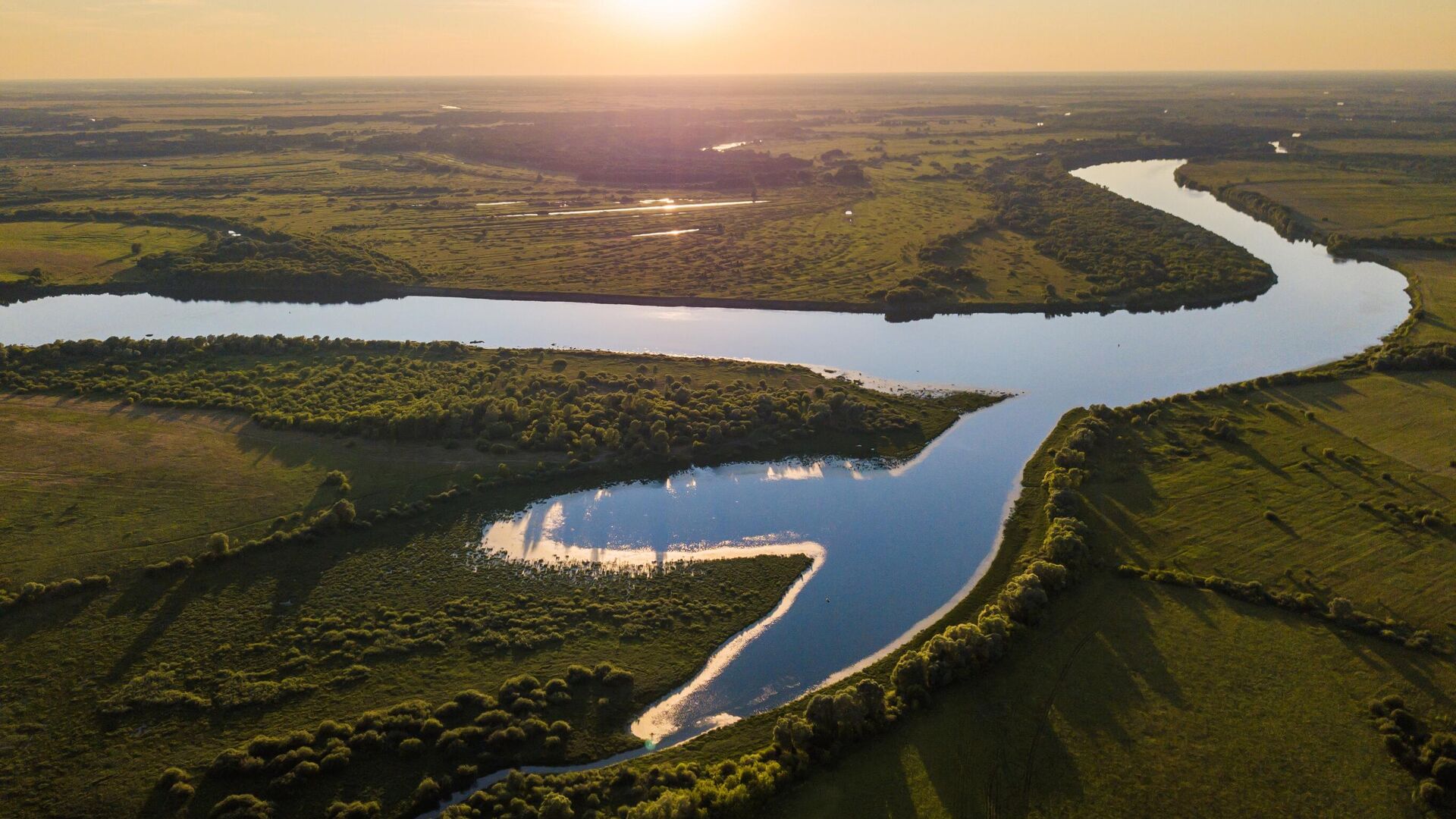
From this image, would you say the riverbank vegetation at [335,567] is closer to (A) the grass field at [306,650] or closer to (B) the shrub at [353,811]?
(A) the grass field at [306,650]

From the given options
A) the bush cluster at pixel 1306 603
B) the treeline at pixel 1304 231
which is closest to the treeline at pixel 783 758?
the bush cluster at pixel 1306 603

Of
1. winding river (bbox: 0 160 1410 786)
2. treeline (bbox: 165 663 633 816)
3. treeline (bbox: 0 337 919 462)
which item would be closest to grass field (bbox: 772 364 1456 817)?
winding river (bbox: 0 160 1410 786)

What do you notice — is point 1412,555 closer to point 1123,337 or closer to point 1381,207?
point 1123,337

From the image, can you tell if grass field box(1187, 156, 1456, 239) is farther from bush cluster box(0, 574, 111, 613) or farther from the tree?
bush cluster box(0, 574, 111, 613)

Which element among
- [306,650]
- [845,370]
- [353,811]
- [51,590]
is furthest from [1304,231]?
[51,590]

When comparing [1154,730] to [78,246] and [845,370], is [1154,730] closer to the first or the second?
[845,370]

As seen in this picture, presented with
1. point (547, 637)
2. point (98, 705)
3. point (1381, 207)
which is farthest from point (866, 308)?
point (1381, 207)
